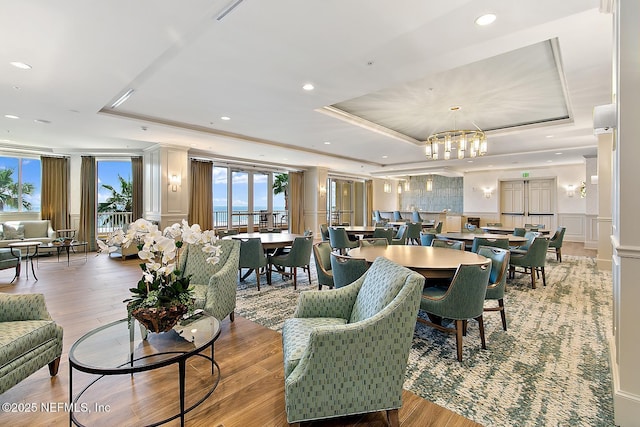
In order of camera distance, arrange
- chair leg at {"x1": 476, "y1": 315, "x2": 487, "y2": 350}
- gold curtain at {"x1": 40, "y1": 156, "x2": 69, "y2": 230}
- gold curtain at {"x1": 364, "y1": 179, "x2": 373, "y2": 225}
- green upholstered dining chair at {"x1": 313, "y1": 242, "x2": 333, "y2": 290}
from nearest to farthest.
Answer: chair leg at {"x1": 476, "y1": 315, "x2": 487, "y2": 350} → green upholstered dining chair at {"x1": 313, "y1": 242, "x2": 333, "y2": 290} → gold curtain at {"x1": 40, "y1": 156, "x2": 69, "y2": 230} → gold curtain at {"x1": 364, "y1": 179, "x2": 373, "y2": 225}

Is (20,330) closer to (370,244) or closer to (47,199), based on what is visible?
(370,244)

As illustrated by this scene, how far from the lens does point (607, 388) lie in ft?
6.67

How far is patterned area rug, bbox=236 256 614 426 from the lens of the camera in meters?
1.83

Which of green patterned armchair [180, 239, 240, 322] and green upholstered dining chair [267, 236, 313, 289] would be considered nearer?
green patterned armchair [180, 239, 240, 322]

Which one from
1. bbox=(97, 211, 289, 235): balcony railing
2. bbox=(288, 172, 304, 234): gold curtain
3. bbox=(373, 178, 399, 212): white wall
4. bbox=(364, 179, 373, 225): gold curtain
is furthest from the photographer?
bbox=(373, 178, 399, 212): white wall

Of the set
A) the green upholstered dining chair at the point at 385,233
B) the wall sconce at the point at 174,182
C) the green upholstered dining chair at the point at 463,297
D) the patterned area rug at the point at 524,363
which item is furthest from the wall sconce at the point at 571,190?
the wall sconce at the point at 174,182

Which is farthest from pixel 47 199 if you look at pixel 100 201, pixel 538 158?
pixel 538 158

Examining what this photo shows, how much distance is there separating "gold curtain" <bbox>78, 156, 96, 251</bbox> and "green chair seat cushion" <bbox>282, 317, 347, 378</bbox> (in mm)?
8584

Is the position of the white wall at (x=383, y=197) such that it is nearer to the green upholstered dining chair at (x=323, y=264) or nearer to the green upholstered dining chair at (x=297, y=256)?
the green upholstered dining chair at (x=297, y=256)

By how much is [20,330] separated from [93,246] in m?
7.63

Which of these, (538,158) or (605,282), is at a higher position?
(538,158)

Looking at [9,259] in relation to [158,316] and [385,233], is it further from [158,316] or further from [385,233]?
[385,233]

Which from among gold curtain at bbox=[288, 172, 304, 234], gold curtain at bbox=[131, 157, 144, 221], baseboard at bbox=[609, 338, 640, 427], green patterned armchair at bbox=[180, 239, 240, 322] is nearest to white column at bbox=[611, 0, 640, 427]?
baseboard at bbox=[609, 338, 640, 427]

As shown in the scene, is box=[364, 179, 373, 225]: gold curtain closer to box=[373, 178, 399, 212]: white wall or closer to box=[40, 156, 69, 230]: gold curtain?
box=[373, 178, 399, 212]: white wall
